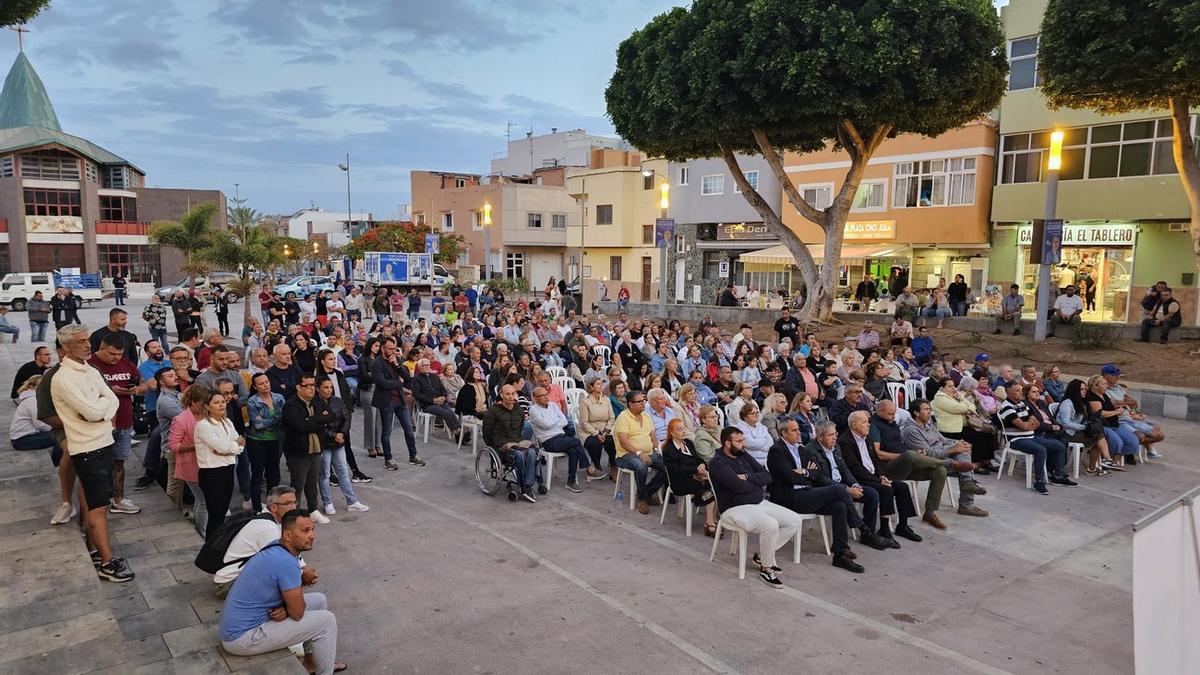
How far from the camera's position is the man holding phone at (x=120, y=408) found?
684 centimetres

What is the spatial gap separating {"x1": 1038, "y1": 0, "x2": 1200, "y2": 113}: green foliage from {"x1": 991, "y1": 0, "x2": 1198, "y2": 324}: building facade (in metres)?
5.19

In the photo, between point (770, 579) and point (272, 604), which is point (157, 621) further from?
point (770, 579)

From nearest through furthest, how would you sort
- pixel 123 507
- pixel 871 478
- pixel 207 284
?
pixel 123 507 → pixel 871 478 → pixel 207 284

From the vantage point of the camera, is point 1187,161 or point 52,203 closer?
point 1187,161

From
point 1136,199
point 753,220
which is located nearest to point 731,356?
point 1136,199

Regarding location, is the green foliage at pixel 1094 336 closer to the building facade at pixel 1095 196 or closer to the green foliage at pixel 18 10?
the building facade at pixel 1095 196

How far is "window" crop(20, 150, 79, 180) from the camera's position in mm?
45469

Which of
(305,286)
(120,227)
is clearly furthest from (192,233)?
(120,227)

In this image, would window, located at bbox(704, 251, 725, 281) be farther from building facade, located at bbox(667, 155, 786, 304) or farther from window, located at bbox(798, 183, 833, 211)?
window, located at bbox(798, 183, 833, 211)

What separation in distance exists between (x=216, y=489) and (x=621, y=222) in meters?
37.4

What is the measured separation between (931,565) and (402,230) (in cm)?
4716

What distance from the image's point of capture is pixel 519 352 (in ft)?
44.5

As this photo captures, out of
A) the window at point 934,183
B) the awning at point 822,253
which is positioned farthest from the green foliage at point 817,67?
the awning at point 822,253

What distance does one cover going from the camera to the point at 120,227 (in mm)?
49125
